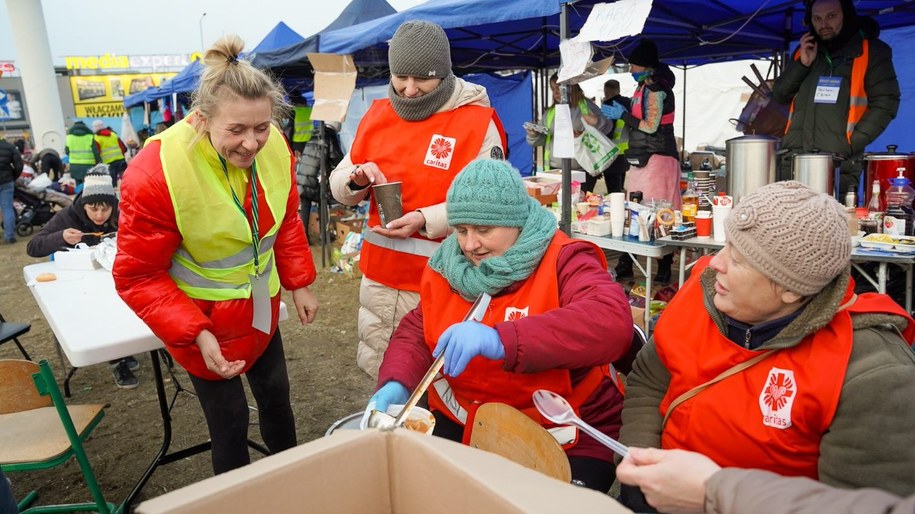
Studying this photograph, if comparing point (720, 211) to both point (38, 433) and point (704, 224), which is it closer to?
point (704, 224)

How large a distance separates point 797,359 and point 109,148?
52.1 feet

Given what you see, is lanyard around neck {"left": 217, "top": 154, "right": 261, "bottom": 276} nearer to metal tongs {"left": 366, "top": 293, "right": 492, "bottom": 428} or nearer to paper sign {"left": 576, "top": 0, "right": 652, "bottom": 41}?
metal tongs {"left": 366, "top": 293, "right": 492, "bottom": 428}

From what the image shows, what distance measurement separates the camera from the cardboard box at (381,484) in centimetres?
71

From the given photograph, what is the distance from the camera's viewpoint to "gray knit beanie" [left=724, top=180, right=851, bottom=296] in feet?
4.06

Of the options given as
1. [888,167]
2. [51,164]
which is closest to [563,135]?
[888,167]

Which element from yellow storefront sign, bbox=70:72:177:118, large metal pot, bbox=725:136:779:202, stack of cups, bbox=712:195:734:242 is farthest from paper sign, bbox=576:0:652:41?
yellow storefront sign, bbox=70:72:177:118

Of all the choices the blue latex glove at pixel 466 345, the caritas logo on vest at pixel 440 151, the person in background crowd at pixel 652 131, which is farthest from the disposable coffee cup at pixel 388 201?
the person in background crowd at pixel 652 131

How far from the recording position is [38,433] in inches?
92.8

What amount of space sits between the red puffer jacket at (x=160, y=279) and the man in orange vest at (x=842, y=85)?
3905 millimetres

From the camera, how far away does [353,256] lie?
6980 mm

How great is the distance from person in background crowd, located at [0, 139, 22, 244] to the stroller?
57 cm

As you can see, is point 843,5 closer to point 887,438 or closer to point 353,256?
point 887,438

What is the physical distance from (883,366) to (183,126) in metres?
1.86

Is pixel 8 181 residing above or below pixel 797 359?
above
